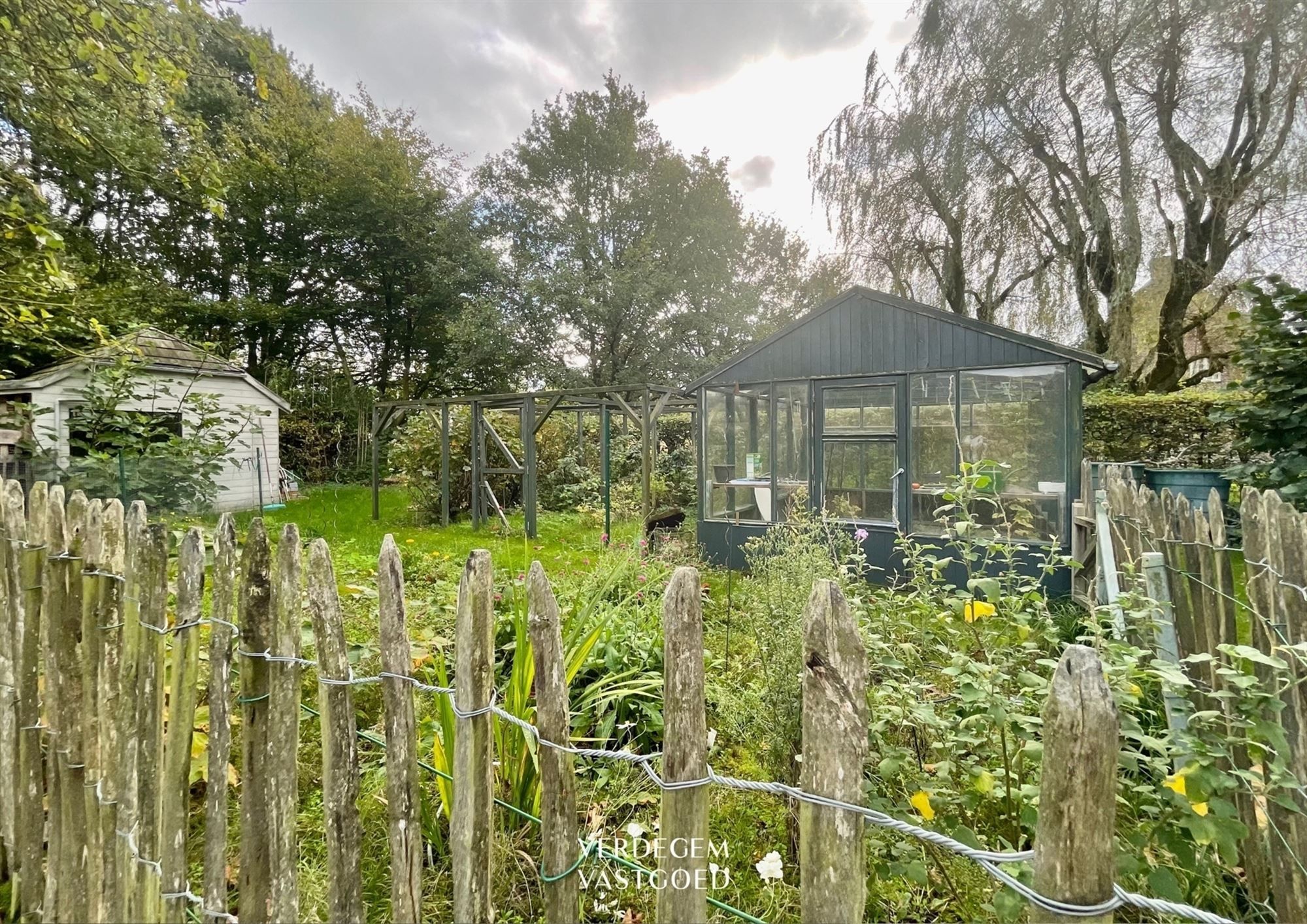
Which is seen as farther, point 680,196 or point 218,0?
point 680,196

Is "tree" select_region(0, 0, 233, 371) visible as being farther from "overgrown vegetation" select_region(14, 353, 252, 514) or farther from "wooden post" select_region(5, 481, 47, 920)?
"wooden post" select_region(5, 481, 47, 920)

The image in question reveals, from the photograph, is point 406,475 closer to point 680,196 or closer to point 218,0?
point 218,0

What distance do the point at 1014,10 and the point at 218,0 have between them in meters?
11.1

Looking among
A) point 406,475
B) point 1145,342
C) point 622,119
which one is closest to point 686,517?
point 406,475

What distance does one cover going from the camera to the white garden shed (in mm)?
4902

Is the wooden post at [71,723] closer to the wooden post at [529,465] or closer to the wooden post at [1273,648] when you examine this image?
the wooden post at [1273,648]

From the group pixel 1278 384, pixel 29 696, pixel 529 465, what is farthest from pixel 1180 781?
pixel 529 465

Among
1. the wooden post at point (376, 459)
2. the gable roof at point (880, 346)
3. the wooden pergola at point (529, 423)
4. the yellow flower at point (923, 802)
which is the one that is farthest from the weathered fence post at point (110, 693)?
the wooden post at point (376, 459)

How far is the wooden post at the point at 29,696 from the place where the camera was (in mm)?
1473

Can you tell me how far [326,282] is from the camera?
16.5 meters

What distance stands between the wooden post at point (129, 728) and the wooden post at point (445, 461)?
763 cm

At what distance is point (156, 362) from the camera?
8.26 meters

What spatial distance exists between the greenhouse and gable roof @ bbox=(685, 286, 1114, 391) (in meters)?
0.01

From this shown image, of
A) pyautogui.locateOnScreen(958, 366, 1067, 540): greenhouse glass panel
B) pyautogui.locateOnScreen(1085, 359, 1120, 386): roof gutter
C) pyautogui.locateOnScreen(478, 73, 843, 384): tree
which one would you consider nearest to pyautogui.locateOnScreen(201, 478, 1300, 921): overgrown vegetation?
pyautogui.locateOnScreen(958, 366, 1067, 540): greenhouse glass panel
